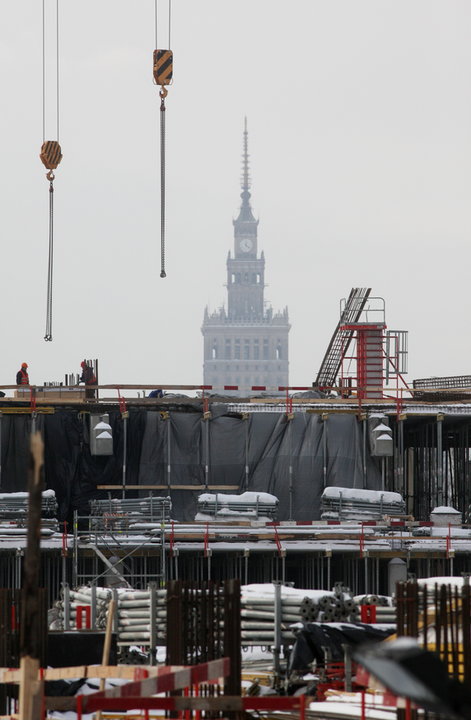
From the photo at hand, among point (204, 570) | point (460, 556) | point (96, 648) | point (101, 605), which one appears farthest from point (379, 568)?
point (96, 648)

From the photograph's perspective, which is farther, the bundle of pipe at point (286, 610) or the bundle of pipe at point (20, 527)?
the bundle of pipe at point (20, 527)

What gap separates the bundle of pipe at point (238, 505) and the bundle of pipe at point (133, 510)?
114cm

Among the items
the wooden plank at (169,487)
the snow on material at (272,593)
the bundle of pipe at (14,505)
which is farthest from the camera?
the wooden plank at (169,487)

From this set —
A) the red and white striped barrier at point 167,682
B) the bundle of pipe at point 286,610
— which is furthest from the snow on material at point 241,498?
the red and white striped barrier at point 167,682

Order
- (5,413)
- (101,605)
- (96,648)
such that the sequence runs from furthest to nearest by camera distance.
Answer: (5,413), (101,605), (96,648)

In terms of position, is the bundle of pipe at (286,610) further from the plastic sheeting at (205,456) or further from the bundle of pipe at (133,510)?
the plastic sheeting at (205,456)

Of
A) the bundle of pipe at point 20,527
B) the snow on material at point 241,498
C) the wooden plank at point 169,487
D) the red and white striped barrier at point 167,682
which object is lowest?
the red and white striped barrier at point 167,682

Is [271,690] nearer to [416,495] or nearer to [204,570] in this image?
[204,570]

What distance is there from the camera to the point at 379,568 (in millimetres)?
38625

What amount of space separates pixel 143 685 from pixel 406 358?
39.0 m

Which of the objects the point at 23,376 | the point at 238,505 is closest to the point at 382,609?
the point at 238,505

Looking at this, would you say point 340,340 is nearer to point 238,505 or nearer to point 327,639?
point 238,505

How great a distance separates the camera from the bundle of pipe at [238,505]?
1489 inches

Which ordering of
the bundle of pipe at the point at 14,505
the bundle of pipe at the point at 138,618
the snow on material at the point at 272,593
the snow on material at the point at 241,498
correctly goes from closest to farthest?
the snow on material at the point at 272,593
the bundle of pipe at the point at 138,618
the bundle of pipe at the point at 14,505
the snow on material at the point at 241,498
